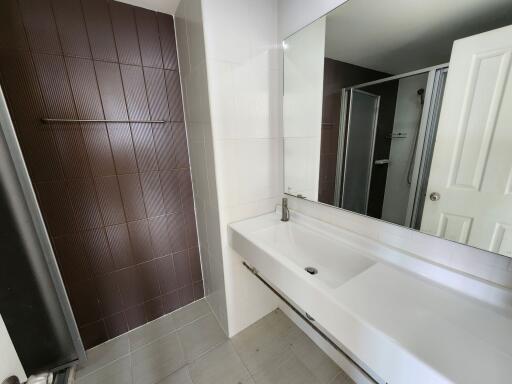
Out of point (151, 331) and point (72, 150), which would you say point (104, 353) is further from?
point (72, 150)

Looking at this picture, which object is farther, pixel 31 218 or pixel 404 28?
pixel 31 218

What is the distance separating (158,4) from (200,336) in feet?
7.33

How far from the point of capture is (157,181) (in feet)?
5.04

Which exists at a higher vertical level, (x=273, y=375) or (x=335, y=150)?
(x=335, y=150)

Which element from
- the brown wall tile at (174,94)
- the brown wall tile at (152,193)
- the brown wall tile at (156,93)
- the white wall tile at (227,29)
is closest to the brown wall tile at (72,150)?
the brown wall tile at (152,193)

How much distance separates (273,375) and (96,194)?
5.22ft

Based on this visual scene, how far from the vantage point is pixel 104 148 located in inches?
52.7

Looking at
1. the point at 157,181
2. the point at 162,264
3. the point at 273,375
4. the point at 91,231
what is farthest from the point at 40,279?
the point at 273,375

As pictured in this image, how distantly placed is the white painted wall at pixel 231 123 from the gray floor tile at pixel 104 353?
71cm

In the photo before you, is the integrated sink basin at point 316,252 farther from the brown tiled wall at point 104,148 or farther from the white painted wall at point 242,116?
the brown tiled wall at point 104,148

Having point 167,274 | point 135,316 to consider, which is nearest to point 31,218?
point 167,274

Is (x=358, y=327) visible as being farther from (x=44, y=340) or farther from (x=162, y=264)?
(x=44, y=340)

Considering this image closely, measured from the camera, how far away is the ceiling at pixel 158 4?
1.25 metres

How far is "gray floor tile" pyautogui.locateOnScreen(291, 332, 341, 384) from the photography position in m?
1.32
